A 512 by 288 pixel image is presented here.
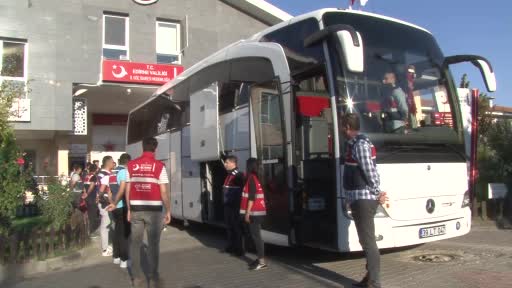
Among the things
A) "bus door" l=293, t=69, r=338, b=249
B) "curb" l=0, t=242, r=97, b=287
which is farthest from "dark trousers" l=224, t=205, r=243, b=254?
"curb" l=0, t=242, r=97, b=287

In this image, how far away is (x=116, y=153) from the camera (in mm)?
26219

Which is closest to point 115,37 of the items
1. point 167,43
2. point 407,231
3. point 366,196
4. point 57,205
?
point 167,43

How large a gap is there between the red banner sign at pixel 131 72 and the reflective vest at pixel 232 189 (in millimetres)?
12966

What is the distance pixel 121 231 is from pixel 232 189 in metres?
1.96

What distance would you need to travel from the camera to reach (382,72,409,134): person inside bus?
6.93m

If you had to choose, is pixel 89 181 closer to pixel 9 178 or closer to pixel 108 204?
pixel 108 204

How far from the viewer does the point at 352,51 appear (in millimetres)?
5988

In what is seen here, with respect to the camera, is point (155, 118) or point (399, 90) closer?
point (399, 90)

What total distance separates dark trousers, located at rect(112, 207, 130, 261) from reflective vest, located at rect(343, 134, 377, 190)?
12.2ft

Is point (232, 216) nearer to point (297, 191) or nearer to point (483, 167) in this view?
point (297, 191)

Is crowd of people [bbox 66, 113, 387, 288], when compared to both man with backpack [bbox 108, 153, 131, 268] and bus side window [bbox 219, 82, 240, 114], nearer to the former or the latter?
man with backpack [bbox 108, 153, 131, 268]

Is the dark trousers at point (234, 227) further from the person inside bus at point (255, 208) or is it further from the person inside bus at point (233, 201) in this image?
the person inside bus at point (255, 208)

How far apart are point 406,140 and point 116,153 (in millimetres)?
21423

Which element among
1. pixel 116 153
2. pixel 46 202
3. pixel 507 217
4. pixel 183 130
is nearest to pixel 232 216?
pixel 183 130
